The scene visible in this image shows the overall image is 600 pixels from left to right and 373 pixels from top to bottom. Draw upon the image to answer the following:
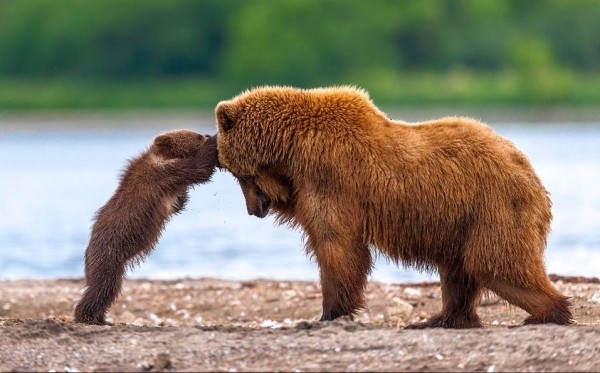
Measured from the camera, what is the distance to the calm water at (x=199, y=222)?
15891mm

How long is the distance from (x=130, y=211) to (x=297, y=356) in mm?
2745

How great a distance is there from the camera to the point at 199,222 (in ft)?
→ 76.6

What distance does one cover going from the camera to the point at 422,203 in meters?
8.05

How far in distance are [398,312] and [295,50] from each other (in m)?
52.6

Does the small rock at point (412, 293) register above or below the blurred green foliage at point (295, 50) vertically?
below

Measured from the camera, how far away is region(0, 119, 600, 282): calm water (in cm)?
1589

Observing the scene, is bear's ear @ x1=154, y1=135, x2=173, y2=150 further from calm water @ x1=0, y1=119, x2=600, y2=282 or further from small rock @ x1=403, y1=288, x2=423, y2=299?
small rock @ x1=403, y1=288, x2=423, y2=299

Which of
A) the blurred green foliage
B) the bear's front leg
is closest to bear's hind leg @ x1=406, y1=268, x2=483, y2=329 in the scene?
the bear's front leg

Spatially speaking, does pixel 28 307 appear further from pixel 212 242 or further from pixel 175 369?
pixel 212 242

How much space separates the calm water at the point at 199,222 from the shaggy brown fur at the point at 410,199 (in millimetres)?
752

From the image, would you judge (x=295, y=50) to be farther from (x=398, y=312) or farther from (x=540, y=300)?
(x=540, y=300)

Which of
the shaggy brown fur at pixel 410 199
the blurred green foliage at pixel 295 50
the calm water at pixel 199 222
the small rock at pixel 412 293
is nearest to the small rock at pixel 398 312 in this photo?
the small rock at pixel 412 293

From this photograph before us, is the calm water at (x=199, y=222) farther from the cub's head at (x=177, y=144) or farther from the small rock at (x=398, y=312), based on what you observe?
the small rock at (x=398, y=312)

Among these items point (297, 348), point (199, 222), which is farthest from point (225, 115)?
point (199, 222)
